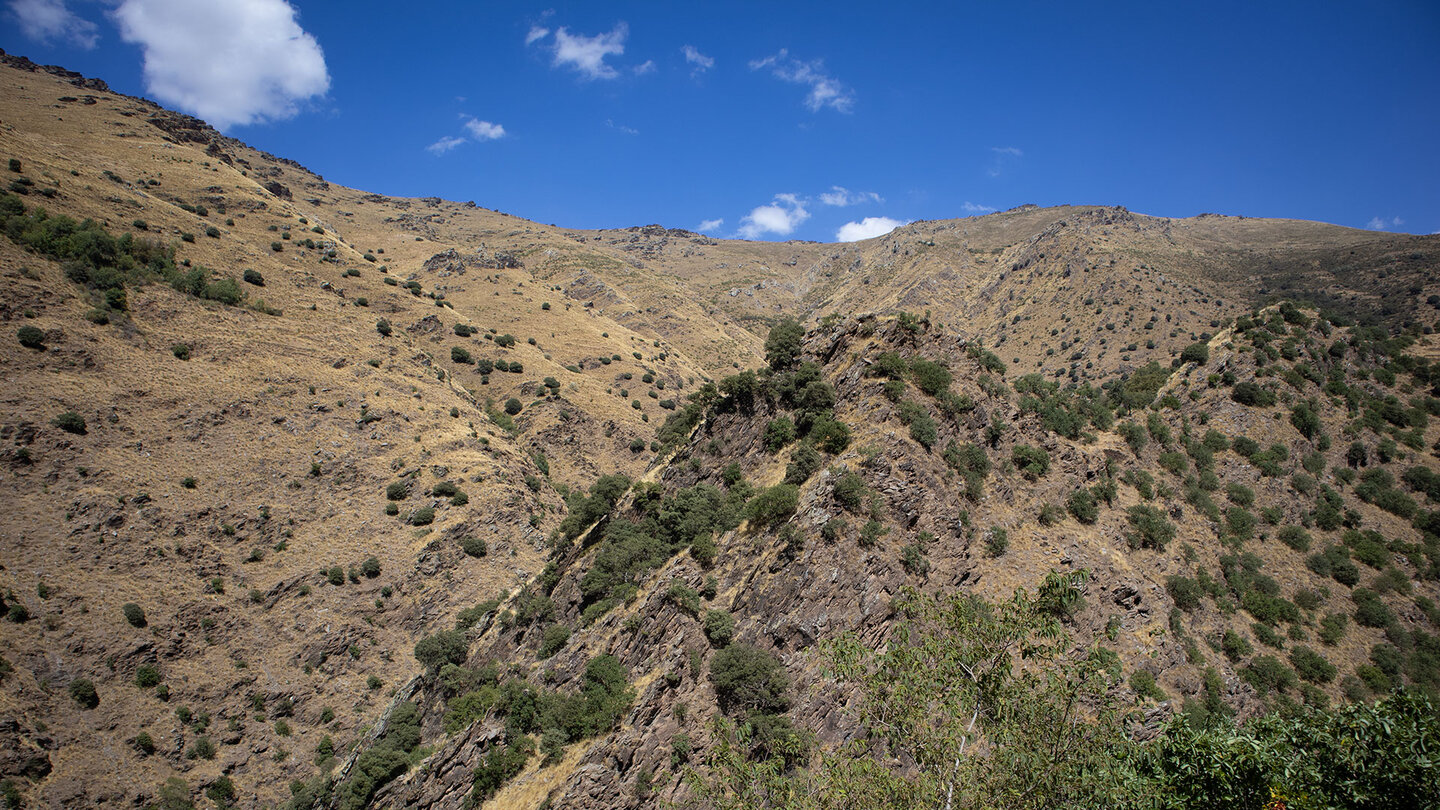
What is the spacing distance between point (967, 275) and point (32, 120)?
17252 centimetres

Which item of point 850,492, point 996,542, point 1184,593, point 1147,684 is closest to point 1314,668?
point 1184,593

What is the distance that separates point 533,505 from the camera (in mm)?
53938

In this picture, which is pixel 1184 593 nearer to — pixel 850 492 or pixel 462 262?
pixel 850 492

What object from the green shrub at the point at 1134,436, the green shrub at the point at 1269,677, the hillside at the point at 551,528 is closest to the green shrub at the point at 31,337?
the hillside at the point at 551,528

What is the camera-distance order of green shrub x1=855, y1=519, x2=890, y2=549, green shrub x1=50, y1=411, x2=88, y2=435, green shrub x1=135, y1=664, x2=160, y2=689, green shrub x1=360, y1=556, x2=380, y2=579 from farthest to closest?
green shrub x1=360, y1=556, x2=380, y2=579 → green shrub x1=50, y1=411, x2=88, y2=435 → green shrub x1=135, y1=664, x2=160, y2=689 → green shrub x1=855, y1=519, x2=890, y2=549

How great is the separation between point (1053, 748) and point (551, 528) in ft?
155

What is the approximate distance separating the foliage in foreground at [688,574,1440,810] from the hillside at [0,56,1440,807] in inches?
274

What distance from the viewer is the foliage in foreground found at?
9.30 metres

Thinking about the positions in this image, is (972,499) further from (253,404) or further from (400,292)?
(400,292)

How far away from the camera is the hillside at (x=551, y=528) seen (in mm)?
26156

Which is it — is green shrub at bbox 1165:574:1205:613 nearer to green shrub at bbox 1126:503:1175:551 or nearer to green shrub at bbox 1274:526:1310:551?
green shrub at bbox 1126:503:1175:551

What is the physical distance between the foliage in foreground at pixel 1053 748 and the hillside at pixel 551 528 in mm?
6953

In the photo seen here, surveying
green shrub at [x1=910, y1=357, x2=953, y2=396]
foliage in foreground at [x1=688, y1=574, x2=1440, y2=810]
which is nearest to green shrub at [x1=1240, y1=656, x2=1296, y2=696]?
green shrub at [x1=910, y1=357, x2=953, y2=396]

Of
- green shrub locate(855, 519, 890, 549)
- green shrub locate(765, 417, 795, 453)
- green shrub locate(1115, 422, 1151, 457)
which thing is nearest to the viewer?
green shrub locate(855, 519, 890, 549)
